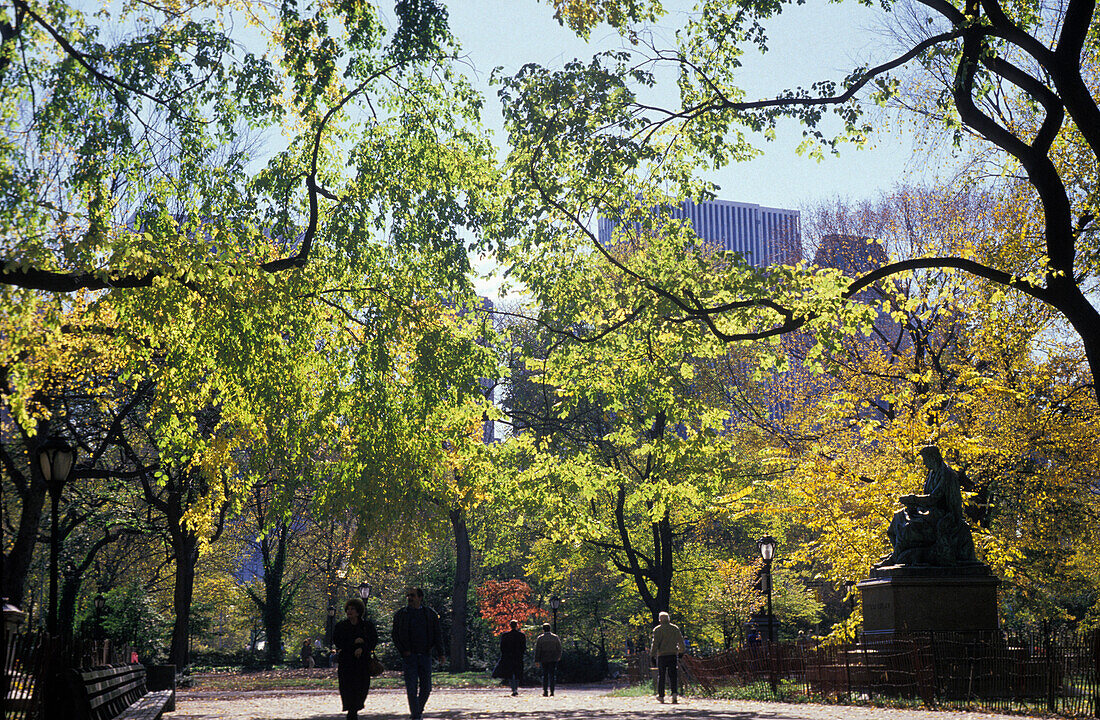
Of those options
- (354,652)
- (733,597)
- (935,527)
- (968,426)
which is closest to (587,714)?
(354,652)

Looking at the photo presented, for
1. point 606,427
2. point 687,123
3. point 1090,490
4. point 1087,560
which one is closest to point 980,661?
point 687,123

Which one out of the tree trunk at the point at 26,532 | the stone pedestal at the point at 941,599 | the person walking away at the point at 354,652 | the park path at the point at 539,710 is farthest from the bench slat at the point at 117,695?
the stone pedestal at the point at 941,599

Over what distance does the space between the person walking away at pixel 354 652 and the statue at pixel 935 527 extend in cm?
878

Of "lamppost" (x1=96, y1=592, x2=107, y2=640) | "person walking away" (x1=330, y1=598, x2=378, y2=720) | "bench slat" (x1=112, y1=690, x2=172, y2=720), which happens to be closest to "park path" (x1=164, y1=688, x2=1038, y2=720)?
"bench slat" (x1=112, y1=690, x2=172, y2=720)

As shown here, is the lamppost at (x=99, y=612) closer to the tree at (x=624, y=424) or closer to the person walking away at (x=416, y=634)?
the tree at (x=624, y=424)

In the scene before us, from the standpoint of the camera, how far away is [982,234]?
26.5 m

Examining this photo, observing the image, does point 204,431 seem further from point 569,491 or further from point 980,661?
point 980,661

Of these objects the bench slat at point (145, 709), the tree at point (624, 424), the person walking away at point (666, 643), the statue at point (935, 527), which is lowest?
the bench slat at point (145, 709)

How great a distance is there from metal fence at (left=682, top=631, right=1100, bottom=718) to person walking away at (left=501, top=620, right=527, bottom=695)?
6.44 m

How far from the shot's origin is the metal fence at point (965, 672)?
13828mm

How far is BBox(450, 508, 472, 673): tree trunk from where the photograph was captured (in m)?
39.4

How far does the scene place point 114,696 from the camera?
11328 millimetres

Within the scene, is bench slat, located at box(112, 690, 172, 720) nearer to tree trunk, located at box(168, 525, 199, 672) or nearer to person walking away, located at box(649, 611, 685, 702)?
person walking away, located at box(649, 611, 685, 702)

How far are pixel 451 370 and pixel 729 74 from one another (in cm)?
680
